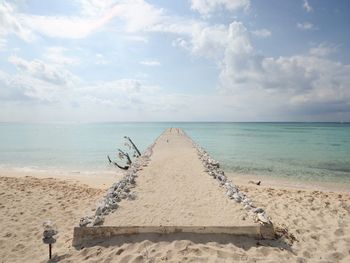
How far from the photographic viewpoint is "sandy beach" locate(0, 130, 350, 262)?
4.89 m

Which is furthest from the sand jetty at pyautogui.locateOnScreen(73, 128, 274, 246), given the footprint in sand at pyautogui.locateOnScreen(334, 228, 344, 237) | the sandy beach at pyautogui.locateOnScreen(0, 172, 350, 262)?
the footprint in sand at pyautogui.locateOnScreen(334, 228, 344, 237)

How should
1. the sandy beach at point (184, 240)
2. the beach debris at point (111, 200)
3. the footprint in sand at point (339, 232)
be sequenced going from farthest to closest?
1. the footprint in sand at point (339, 232)
2. the beach debris at point (111, 200)
3. the sandy beach at point (184, 240)

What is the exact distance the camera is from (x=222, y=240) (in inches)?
207

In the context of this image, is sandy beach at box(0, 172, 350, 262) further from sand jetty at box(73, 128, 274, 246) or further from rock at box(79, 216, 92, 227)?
rock at box(79, 216, 92, 227)

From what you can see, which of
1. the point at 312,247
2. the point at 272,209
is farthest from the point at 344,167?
the point at 312,247

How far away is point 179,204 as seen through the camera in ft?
22.6

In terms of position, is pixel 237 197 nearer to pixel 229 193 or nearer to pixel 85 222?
pixel 229 193

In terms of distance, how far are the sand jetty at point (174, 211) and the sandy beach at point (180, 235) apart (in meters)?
0.03

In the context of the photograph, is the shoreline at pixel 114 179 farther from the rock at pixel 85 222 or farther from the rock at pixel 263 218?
the rock at pixel 263 218

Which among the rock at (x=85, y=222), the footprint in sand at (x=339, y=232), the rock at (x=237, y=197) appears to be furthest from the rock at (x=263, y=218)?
the rock at (x=85, y=222)

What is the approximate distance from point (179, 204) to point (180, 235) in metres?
1.49

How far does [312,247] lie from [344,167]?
51.7 feet

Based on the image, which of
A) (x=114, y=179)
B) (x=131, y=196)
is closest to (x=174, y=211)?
(x=131, y=196)

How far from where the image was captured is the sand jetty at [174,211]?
5.46 m
